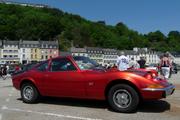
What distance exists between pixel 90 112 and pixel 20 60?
131069 mm

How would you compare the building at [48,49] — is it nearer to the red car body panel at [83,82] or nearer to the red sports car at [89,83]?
the red sports car at [89,83]

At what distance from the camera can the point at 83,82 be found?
10195 mm

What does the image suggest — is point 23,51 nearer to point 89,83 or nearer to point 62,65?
point 62,65

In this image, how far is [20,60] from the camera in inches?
5448

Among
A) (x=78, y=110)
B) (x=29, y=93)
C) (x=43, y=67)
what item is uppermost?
(x=43, y=67)

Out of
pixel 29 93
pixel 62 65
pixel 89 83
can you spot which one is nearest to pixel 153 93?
pixel 89 83

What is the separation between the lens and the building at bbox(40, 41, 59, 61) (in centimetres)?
14212

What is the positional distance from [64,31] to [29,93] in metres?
157

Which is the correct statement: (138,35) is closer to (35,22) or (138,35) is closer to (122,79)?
(35,22)

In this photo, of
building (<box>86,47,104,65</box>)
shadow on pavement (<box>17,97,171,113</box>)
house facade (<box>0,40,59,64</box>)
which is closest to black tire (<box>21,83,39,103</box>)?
shadow on pavement (<box>17,97,171,113</box>)

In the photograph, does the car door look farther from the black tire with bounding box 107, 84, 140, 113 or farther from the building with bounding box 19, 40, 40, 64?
the building with bounding box 19, 40, 40, 64

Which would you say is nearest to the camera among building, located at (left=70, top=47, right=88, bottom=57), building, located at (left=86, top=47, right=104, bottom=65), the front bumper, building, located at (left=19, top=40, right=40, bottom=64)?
the front bumper

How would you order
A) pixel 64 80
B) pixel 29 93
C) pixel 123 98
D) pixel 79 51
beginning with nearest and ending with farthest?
1. pixel 123 98
2. pixel 64 80
3. pixel 29 93
4. pixel 79 51

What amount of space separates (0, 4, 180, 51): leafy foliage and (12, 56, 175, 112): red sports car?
14091 centimetres
